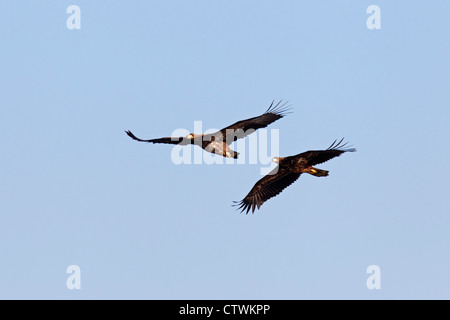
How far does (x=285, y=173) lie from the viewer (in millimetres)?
27094

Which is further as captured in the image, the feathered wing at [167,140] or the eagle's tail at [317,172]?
the feathered wing at [167,140]

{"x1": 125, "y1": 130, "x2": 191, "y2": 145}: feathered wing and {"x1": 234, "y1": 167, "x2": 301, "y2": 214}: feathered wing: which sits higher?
{"x1": 125, "y1": 130, "x2": 191, "y2": 145}: feathered wing

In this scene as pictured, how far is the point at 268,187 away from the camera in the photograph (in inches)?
1093

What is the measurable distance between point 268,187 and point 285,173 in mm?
882

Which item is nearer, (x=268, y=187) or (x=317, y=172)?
(x=317, y=172)

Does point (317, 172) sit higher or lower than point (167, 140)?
lower

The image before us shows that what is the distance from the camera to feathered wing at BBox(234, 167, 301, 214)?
2720 centimetres

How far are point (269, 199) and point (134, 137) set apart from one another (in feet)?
13.4

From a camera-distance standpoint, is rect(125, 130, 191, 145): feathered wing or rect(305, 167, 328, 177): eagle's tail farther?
rect(125, 130, 191, 145): feathered wing

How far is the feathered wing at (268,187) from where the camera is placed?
27203 millimetres

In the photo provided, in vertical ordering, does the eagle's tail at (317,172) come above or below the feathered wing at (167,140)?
below

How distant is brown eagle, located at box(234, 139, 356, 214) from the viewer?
25.2m
